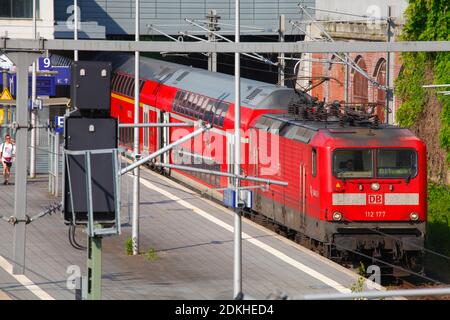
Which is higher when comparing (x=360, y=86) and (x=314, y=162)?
(x=360, y=86)

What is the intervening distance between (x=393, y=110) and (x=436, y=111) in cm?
297

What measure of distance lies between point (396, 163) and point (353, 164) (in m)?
0.88

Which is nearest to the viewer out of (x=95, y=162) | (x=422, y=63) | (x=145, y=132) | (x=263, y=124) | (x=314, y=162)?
(x=95, y=162)

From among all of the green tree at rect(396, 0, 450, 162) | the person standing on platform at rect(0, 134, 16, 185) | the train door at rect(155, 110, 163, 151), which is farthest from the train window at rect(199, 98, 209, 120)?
the green tree at rect(396, 0, 450, 162)

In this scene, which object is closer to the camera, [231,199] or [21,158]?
[21,158]

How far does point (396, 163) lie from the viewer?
26.5 metres

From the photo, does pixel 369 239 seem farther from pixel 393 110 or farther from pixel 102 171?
pixel 393 110

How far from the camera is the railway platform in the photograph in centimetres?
2231

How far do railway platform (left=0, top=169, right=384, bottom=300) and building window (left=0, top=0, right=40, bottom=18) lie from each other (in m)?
14.3

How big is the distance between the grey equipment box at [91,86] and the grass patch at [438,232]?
1638 cm

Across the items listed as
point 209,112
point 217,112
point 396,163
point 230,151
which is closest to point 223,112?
point 217,112

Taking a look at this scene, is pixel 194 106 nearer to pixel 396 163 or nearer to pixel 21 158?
pixel 396 163

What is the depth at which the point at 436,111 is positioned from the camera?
1683 inches
